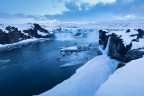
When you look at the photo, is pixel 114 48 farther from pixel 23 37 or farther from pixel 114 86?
pixel 23 37

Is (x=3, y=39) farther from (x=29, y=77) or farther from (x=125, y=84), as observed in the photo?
(x=125, y=84)

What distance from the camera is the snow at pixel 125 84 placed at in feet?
30.9

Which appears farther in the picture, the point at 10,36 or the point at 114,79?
the point at 10,36

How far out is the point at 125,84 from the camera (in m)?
10.4

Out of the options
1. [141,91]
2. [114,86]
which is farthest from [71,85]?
[141,91]

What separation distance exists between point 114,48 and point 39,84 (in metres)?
13.7

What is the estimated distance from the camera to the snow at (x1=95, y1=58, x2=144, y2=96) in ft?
30.9

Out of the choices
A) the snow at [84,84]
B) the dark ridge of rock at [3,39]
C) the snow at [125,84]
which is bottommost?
the dark ridge of rock at [3,39]

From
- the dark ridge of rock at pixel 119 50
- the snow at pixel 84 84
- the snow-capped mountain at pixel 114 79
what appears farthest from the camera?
the dark ridge of rock at pixel 119 50

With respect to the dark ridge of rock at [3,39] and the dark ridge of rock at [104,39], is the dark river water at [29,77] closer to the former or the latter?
the dark ridge of rock at [104,39]

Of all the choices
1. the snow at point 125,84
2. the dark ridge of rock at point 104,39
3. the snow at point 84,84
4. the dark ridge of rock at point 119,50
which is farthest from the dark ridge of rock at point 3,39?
the snow at point 125,84

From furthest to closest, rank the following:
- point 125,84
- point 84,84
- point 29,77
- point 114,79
Answer: point 29,77 → point 84,84 → point 114,79 → point 125,84

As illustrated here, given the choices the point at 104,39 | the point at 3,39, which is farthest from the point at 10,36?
the point at 104,39

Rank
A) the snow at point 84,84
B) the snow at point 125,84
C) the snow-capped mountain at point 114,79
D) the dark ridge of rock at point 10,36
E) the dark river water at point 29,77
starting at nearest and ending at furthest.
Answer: the snow at point 125,84 → the snow-capped mountain at point 114,79 → the snow at point 84,84 → the dark river water at point 29,77 → the dark ridge of rock at point 10,36
